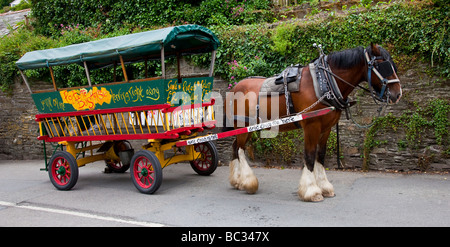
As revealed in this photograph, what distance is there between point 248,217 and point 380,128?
363 cm

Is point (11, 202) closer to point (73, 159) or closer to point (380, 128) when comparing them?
point (73, 159)

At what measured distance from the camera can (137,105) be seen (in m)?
5.95

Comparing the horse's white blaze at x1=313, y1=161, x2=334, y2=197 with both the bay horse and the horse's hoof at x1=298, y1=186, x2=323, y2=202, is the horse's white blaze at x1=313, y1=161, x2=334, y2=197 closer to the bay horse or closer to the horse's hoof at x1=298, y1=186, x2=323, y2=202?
the bay horse

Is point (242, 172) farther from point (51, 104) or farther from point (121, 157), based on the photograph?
point (51, 104)

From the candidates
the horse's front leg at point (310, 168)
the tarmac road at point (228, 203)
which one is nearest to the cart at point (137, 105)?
the tarmac road at point (228, 203)

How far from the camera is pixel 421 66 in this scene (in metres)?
6.65

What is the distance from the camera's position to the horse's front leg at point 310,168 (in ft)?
16.9

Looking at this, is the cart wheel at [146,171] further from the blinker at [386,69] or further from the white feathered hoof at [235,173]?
the blinker at [386,69]

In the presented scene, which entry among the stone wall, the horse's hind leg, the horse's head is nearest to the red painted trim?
the horse's hind leg

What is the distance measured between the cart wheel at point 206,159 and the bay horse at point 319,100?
3.66 ft

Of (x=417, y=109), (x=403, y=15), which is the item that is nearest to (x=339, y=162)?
(x=417, y=109)

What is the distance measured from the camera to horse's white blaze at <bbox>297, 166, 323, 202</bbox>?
520 cm

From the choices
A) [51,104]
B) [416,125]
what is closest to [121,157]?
[51,104]

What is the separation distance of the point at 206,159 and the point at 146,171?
1.62m
